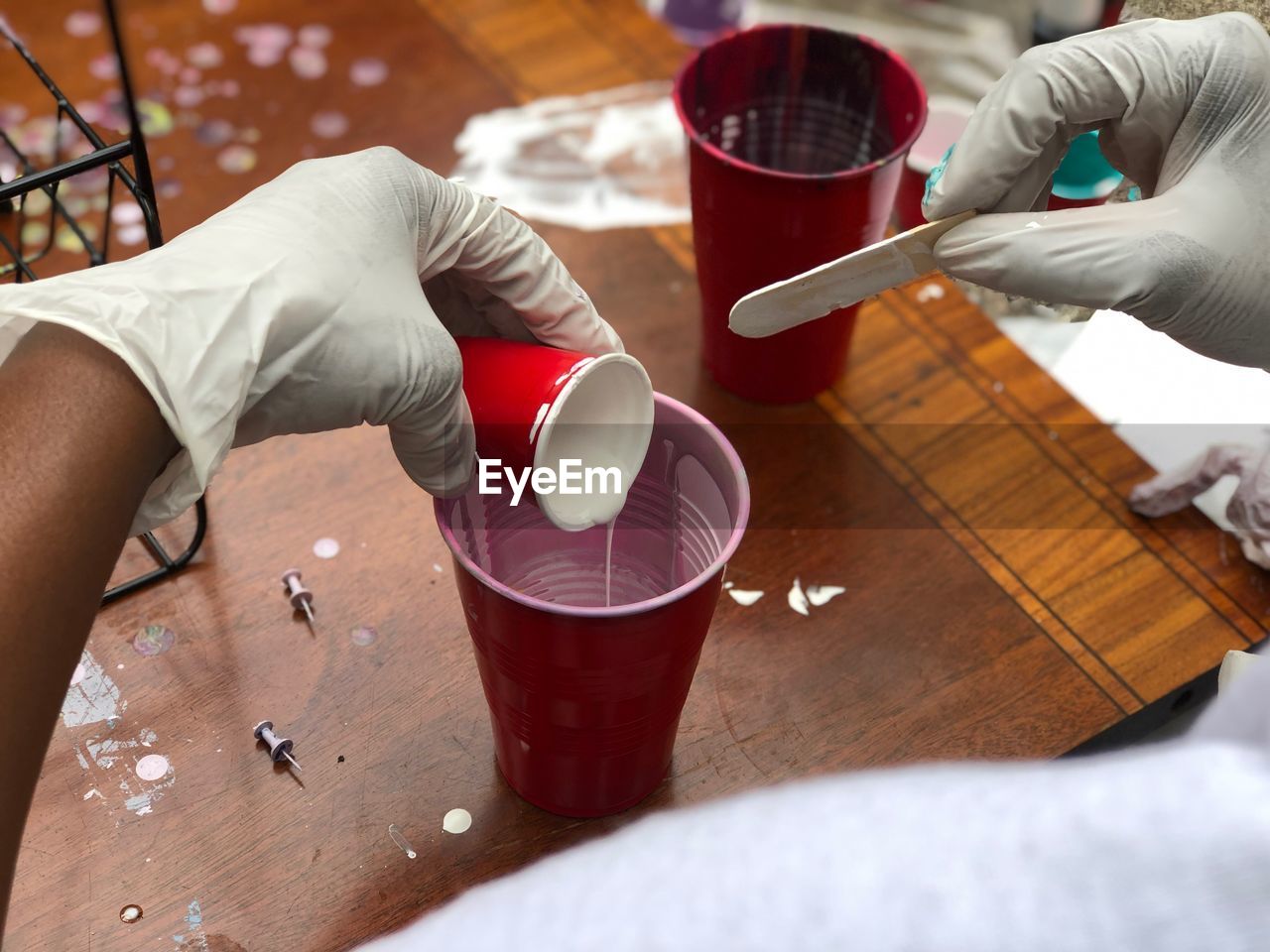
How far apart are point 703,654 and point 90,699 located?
20.9 inches

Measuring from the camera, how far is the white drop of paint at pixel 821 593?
1.13m

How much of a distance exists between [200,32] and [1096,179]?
1177 millimetres

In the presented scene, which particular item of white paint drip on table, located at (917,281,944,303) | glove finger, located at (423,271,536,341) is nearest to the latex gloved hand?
glove finger, located at (423,271,536,341)

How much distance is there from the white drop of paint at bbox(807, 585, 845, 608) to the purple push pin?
0.46 metres

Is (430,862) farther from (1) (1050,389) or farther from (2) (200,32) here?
(2) (200,32)

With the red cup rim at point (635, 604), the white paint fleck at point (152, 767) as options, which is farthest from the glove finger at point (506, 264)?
the white paint fleck at point (152, 767)

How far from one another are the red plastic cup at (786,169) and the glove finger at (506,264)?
0.30m

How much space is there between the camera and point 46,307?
709mm

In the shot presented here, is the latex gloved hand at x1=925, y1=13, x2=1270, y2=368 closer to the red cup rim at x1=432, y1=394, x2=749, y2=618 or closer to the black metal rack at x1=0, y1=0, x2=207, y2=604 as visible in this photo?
the red cup rim at x1=432, y1=394, x2=749, y2=618

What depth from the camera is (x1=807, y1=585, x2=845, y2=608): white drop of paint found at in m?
1.13

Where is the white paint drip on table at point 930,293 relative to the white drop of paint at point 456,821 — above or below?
above

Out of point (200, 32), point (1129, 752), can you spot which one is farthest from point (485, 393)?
point (200, 32)

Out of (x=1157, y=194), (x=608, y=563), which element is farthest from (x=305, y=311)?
(x=1157, y=194)

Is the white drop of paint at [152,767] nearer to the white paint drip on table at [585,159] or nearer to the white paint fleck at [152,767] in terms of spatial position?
the white paint fleck at [152,767]
